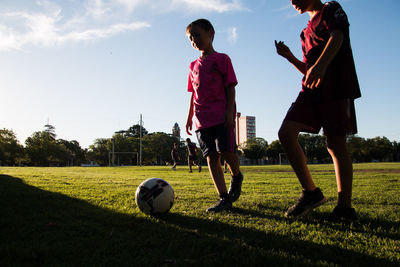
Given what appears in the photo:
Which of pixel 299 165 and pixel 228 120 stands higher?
pixel 228 120

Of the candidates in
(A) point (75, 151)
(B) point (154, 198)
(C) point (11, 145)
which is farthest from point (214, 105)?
(A) point (75, 151)

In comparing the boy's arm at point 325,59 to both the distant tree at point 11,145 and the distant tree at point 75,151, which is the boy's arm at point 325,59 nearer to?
the distant tree at point 11,145

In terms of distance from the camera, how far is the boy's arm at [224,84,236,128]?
335 centimetres

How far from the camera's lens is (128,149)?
83.2 m

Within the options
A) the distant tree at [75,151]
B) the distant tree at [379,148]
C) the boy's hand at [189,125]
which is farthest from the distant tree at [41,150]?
the distant tree at [379,148]

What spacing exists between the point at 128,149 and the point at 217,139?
271ft

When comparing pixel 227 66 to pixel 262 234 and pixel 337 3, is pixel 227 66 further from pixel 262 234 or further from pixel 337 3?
pixel 262 234

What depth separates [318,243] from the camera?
1.97 meters

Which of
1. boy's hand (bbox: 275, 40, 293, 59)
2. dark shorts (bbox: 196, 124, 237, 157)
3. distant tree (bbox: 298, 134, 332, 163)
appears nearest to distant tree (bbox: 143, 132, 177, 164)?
distant tree (bbox: 298, 134, 332, 163)

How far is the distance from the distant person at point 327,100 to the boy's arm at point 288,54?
0.25m

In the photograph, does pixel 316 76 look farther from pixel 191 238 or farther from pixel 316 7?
pixel 191 238

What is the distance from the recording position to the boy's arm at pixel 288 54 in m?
3.14

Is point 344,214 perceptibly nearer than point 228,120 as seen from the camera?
Yes

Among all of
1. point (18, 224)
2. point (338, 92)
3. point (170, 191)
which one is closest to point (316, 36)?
point (338, 92)
